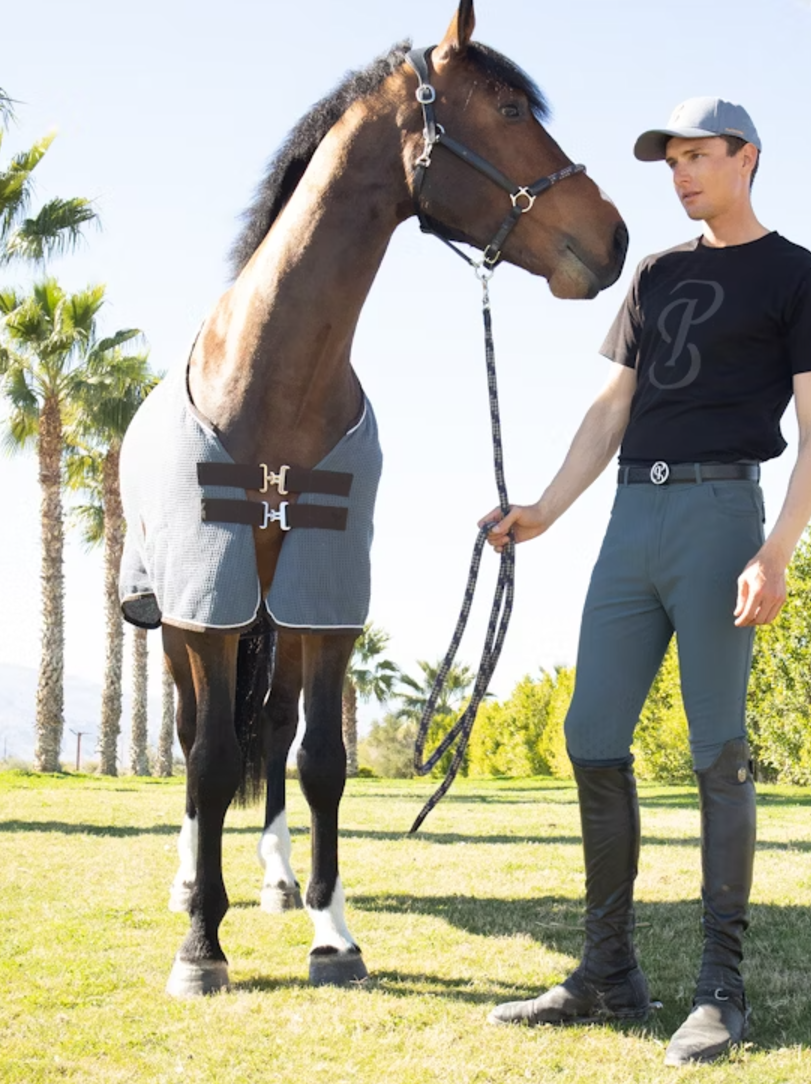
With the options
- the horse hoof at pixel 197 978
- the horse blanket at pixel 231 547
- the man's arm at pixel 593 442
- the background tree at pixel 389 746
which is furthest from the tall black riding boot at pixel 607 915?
the background tree at pixel 389 746

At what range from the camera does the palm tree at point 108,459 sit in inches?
872

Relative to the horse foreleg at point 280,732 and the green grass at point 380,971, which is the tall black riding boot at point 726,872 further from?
the horse foreleg at point 280,732

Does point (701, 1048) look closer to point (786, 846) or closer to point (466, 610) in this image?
point (466, 610)

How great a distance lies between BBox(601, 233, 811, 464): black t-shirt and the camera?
298cm

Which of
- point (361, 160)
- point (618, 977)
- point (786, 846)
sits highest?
point (361, 160)

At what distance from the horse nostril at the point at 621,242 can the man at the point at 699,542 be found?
187mm

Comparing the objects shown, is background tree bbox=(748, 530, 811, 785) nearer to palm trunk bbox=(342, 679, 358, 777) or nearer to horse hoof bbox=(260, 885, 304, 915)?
palm trunk bbox=(342, 679, 358, 777)

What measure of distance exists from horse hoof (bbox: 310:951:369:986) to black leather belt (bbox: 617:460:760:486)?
1639 mm

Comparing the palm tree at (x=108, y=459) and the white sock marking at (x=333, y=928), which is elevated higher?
the palm tree at (x=108, y=459)

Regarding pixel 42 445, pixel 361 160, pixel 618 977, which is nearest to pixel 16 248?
pixel 42 445

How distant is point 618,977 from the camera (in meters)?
3.10

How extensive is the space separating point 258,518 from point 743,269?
1.51 metres

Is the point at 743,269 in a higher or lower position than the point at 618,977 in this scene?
higher

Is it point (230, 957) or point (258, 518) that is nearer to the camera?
point (258, 518)
